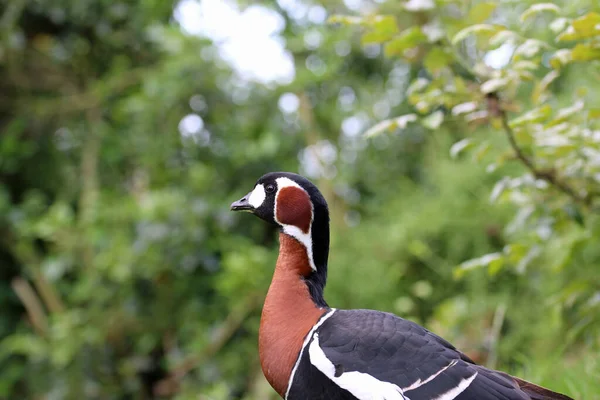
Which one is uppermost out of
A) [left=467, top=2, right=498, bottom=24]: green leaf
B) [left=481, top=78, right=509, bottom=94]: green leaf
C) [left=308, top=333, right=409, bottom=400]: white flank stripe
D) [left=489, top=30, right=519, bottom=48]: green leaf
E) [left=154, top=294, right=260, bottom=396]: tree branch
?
[left=467, top=2, right=498, bottom=24]: green leaf

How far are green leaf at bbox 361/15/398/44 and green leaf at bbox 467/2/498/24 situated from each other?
0.21 meters

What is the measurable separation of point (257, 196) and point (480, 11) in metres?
0.76

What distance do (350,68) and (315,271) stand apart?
9.77ft

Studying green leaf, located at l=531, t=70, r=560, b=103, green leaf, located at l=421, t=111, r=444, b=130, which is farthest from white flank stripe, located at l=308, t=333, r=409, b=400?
green leaf, located at l=531, t=70, r=560, b=103

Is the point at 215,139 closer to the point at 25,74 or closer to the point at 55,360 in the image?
the point at 55,360

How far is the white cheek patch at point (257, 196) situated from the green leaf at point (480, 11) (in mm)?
724

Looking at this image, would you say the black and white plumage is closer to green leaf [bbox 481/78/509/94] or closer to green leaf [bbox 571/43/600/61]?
green leaf [bbox 481/78/509/94]

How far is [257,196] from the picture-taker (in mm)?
1706

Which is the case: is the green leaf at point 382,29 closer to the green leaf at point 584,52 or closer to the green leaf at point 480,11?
the green leaf at point 480,11

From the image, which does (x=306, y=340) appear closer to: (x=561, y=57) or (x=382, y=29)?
(x=382, y=29)

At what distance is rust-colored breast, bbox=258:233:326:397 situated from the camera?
1.49 meters

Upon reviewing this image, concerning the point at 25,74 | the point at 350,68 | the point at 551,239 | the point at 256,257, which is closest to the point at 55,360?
the point at 256,257

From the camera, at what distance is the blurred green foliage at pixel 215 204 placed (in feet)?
10.2

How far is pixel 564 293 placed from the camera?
206cm
